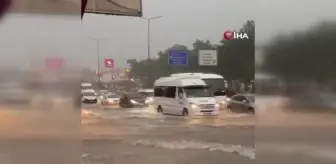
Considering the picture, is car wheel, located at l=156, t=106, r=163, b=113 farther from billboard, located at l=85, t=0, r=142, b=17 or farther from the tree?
the tree

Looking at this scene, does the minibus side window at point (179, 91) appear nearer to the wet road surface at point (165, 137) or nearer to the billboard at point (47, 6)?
the wet road surface at point (165, 137)

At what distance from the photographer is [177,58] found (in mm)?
2127

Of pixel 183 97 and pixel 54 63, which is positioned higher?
pixel 54 63

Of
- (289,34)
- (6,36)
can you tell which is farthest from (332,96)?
(6,36)

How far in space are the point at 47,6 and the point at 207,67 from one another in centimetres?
85

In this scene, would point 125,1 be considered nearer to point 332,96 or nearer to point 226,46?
point 226,46

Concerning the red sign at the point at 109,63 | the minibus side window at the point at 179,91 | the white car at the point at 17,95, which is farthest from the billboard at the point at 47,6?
the minibus side window at the point at 179,91

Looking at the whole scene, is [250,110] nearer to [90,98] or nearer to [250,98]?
[250,98]

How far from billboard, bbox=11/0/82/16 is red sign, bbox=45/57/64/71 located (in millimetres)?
190

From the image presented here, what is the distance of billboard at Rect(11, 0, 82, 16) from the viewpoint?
1.70 metres

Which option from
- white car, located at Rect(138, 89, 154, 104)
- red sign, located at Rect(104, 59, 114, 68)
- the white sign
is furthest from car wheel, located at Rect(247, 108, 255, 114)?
red sign, located at Rect(104, 59, 114, 68)

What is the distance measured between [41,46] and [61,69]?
128 millimetres

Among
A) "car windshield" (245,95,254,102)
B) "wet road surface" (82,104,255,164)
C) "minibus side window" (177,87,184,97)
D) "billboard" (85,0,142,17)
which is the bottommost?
"wet road surface" (82,104,255,164)

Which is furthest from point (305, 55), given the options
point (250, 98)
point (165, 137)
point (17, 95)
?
point (17, 95)
